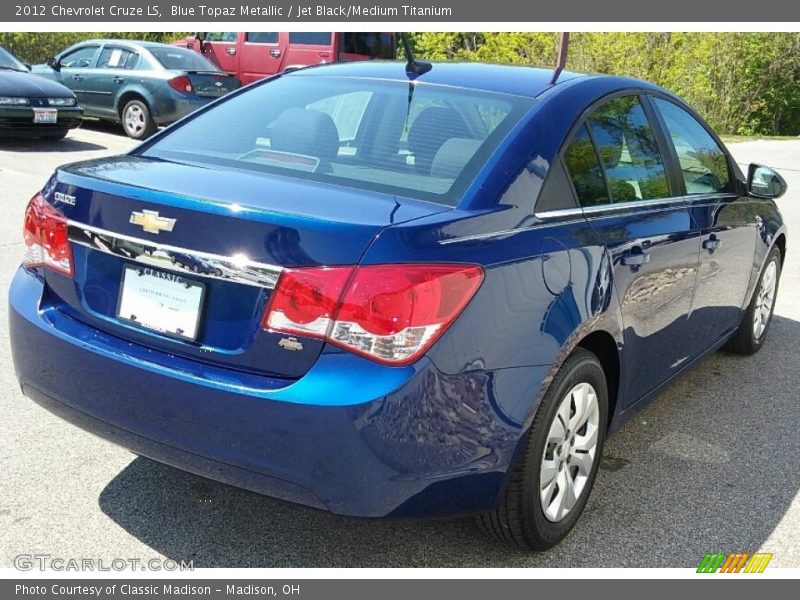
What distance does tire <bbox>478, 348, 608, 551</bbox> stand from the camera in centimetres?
279

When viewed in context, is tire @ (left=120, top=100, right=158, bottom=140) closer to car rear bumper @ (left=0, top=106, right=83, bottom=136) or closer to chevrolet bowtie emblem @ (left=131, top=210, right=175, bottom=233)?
car rear bumper @ (left=0, top=106, right=83, bottom=136)

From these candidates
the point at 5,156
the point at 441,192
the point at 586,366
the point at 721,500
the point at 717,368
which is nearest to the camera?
the point at 441,192

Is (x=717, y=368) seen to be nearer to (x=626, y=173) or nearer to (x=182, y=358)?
(x=626, y=173)

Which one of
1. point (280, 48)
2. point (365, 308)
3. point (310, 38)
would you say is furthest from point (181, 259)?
point (280, 48)

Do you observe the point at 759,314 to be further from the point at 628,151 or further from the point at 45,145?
the point at 45,145

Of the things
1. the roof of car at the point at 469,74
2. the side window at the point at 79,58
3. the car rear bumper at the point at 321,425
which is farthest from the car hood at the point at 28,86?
the car rear bumper at the point at 321,425

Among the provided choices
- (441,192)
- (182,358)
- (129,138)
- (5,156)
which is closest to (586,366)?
(441,192)

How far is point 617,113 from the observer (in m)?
3.57

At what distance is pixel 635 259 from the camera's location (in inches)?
131

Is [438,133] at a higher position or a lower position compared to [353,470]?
higher

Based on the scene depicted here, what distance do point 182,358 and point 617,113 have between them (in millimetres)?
1986

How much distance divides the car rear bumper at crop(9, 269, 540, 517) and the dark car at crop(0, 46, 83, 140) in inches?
384

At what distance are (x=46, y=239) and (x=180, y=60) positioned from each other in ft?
37.3

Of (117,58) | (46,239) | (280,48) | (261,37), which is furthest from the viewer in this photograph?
(261,37)
